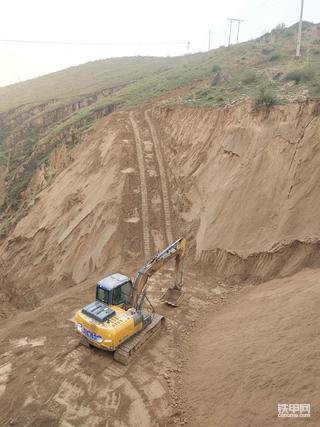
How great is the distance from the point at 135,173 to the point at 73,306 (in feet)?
27.3

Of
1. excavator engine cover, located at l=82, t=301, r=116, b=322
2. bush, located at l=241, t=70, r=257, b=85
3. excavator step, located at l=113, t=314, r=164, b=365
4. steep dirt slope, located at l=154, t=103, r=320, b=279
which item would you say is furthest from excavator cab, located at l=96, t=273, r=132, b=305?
bush, located at l=241, t=70, r=257, b=85

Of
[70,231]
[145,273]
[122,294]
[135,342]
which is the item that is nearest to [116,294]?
[122,294]

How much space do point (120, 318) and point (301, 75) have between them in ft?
50.6

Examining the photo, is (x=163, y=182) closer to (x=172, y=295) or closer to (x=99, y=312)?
(x=172, y=295)

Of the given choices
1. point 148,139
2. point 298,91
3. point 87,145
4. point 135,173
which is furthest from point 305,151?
point 87,145

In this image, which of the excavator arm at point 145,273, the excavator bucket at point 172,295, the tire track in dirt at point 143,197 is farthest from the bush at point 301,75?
the excavator bucket at point 172,295

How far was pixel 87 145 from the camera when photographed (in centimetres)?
2367

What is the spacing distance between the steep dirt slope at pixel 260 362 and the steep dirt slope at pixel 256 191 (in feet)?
5.05

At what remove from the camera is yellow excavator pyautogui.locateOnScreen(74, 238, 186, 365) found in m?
9.52

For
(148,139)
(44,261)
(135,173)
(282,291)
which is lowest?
(44,261)

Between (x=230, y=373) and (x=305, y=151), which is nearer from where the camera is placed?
(x=230, y=373)

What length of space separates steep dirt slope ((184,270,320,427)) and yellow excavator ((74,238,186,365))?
4.58ft

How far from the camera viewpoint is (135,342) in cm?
1001

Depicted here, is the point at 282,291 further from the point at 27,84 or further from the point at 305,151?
the point at 27,84
